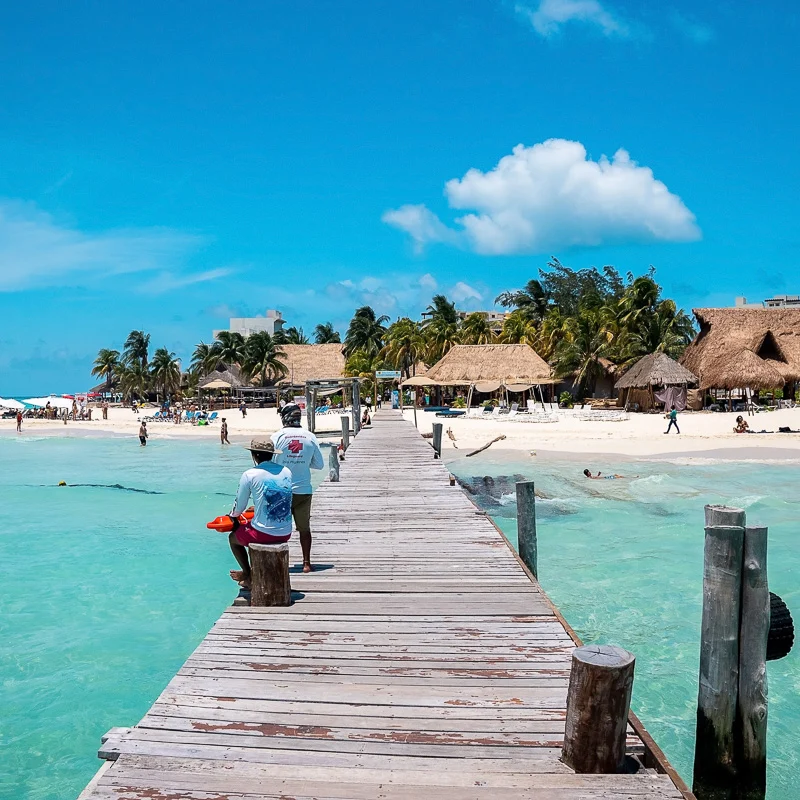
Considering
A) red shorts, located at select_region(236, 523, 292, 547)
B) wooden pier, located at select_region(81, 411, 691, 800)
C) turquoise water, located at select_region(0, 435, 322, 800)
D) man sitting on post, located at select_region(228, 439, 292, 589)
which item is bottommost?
turquoise water, located at select_region(0, 435, 322, 800)

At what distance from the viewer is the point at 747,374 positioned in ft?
129

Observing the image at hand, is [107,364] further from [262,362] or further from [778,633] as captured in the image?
[778,633]

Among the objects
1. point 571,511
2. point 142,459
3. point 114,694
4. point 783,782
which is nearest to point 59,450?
point 142,459

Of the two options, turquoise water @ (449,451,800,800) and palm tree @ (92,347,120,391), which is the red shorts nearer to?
turquoise water @ (449,451,800,800)

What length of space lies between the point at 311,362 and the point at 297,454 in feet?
204

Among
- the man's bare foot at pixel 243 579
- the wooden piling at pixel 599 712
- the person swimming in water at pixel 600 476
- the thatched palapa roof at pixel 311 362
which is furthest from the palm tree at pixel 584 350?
the wooden piling at pixel 599 712

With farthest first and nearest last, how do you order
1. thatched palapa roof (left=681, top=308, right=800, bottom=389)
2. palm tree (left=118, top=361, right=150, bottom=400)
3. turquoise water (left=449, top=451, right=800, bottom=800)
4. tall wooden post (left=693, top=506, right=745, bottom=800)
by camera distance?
1. palm tree (left=118, top=361, right=150, bottom=400)
2. thatched palapa roof (left=681, top=308, right=800, bottom=389)
3. turquoise water (left=449, top=451, right=800, bottom=800)
4. tall wooden post (left=693, top=506, right=745, bottom=800)

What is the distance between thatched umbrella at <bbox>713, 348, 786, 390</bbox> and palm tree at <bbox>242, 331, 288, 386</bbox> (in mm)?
38237

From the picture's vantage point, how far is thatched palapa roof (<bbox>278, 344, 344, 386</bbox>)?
66812 mm

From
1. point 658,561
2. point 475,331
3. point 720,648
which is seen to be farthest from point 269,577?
point 475,331

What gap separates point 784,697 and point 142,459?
2798 centimetres

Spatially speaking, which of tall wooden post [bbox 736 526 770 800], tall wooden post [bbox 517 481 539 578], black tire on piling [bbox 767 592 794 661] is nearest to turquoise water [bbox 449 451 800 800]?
tall wooden post [bbox 517 481 539 578]

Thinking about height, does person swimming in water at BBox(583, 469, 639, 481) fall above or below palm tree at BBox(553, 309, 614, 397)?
below

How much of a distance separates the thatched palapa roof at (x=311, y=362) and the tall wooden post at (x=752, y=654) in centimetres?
6204
